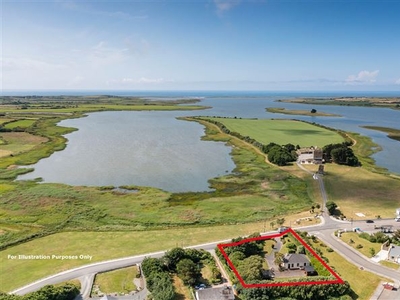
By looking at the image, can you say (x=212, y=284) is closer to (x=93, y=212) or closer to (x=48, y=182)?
(x=93, y=212)

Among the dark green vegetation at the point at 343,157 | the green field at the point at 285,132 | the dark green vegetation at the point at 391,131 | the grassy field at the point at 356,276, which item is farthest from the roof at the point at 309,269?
the dark green vegetation at the point at 391,131

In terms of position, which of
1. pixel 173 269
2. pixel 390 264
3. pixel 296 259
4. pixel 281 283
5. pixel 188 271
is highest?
pixel 188 271

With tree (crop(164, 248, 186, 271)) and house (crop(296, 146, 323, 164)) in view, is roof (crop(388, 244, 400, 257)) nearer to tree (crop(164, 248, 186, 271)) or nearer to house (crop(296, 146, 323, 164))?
tree (crop(164, 248, 186, 271))

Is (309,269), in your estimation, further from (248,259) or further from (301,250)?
(248,259)

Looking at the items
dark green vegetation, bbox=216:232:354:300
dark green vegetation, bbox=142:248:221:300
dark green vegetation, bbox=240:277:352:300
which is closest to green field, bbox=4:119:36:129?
dark green vegetation, bbox=142:248:221:300

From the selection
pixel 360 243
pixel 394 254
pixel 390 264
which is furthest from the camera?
pixel 360 243

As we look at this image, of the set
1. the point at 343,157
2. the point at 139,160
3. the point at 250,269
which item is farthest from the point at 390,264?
the point at 139,160

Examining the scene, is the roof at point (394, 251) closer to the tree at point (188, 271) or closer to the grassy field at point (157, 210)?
the grassy field at point (157, 210)
